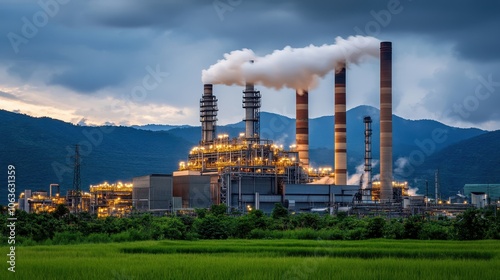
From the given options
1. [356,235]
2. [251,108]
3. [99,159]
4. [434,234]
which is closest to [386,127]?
[251,108]

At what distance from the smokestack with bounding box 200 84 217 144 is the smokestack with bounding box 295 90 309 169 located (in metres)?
9.24

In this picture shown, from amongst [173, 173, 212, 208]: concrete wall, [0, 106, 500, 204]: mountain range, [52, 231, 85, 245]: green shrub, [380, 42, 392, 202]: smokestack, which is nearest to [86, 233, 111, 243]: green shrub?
[52, 231, 85, 245]: green shrub

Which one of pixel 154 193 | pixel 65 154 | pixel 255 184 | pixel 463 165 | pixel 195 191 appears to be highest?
pixel 65 154

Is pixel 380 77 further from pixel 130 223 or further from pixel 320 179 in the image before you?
pixel 130 223

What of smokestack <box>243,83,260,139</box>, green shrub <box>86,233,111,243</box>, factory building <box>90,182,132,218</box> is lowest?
green shrub <box>86,233,111,243</box>

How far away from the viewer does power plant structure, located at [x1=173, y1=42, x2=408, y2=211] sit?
64375mm

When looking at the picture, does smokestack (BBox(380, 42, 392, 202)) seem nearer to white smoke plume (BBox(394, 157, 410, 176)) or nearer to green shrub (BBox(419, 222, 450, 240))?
green shrub (BBox(419, 222, 450, 240))

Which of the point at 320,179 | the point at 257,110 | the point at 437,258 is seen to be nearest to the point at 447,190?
the point at 320,179

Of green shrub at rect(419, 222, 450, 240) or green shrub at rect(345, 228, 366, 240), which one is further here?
green shrub at rect(345, 228, 366, 240)

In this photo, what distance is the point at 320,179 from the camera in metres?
77.9

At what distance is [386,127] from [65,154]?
287ft

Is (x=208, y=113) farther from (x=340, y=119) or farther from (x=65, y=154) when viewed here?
(x=65, y=154)

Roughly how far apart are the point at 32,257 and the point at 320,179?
189ft

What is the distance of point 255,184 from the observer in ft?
216
